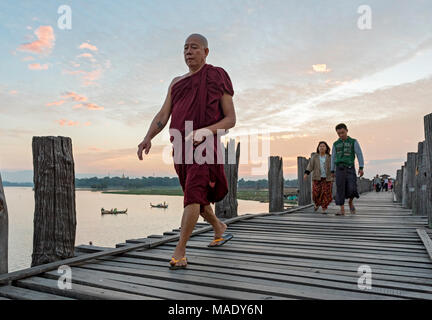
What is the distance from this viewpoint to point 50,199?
329 centimetres

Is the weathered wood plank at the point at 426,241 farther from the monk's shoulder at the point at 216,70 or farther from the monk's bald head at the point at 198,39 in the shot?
the monk's bald head at the point at 198,39

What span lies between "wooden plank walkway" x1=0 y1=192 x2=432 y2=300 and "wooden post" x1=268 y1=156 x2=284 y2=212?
12.7ft

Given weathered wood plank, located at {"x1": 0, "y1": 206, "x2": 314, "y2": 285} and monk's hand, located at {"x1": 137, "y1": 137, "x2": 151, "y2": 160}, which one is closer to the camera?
weathered wood plank, located at {"x1": 0, "y1": 206, "x2": 314, "y2": 285}

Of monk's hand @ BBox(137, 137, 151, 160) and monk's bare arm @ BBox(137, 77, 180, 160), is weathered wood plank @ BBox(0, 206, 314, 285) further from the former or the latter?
monk's bare arm @ BBox(137, 77, 180, 160)

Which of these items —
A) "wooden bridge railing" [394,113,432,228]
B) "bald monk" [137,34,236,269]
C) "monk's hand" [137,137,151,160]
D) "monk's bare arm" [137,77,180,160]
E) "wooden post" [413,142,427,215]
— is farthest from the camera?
"wooden post" [413,142,427,215]

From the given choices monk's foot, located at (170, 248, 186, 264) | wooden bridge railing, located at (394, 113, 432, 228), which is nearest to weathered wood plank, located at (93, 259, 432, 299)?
monk's foot, located at (170, 248, 186, 264)

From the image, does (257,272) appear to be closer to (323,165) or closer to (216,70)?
(216,70)

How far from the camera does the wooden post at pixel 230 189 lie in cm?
623

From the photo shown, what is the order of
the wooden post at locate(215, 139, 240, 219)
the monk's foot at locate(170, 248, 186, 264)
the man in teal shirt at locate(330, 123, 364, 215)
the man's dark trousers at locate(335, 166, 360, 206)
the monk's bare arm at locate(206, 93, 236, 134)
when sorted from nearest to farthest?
the monk's foot at locate(170, 248, 186, 264) → the monk's bare arm at locate(206, 93, 236, 134) → the wooden post at locate(215, 139, 240, 219) → the man in teal shirt at locate(330, 123, 364, 215) → the man's dark trousers at locate(335, 166, 360, 206)

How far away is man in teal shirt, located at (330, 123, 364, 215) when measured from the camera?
7.20m

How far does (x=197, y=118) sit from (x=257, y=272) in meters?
1.38

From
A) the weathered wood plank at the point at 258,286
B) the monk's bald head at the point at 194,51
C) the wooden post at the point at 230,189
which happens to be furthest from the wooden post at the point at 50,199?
the wooden post at the point at 230,189

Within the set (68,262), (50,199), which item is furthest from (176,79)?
(68,262)

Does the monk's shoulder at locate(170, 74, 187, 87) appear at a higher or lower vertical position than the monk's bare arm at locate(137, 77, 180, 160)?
higher
